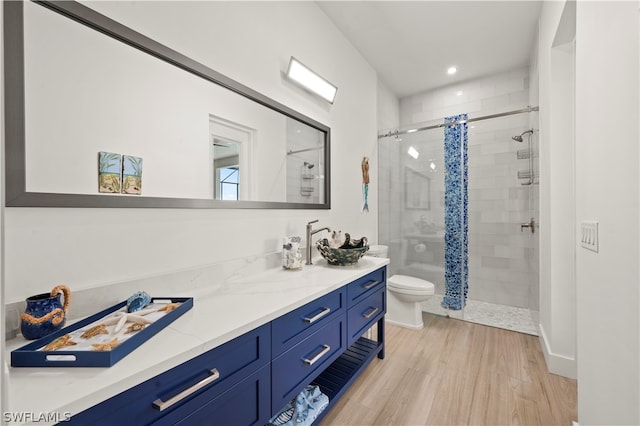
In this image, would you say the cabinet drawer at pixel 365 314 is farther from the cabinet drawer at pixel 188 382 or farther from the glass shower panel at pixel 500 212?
the glass shower panel at pixel 500 212

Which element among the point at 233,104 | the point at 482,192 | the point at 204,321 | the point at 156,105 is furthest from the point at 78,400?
the point at 482,192

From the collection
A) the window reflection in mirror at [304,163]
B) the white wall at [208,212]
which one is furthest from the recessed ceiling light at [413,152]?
the window reflection in mirror at [304,163]

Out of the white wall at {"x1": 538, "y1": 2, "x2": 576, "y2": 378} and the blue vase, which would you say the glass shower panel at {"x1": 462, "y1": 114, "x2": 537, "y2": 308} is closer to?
the white wall at {"x1": 538, "y1": 2, "x2": 576, "y2": 378}

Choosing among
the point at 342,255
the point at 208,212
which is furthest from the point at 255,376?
the point at 342,255

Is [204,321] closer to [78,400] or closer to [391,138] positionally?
[78,400]

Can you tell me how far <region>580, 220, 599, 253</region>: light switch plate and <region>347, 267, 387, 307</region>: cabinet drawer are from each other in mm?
1048

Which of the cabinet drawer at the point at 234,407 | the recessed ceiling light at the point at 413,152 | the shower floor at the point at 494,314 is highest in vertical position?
the recessed ceiling light at the point at 413,152

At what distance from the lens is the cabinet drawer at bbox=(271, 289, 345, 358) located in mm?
1091

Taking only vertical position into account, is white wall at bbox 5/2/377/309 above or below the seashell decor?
above

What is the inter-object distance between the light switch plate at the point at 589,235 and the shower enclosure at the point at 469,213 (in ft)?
5.85

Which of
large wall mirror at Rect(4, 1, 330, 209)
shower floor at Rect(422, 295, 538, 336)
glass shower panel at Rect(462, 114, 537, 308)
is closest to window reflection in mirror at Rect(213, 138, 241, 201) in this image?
large wall mirror at Rect(4, 1, 330, 209)

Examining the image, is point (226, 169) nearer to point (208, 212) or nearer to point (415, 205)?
point (208, 212)

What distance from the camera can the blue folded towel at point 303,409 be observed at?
4.32ft

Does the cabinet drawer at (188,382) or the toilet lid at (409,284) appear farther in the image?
the toilet lid at (409,284)
